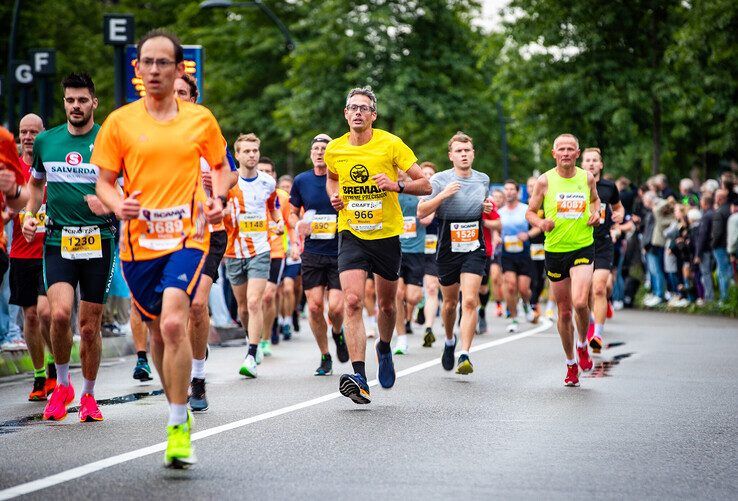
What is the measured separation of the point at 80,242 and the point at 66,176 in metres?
0.46

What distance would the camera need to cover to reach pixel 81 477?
23.0 ft

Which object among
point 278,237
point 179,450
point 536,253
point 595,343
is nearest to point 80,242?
point 179,450

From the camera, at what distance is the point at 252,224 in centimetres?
1427

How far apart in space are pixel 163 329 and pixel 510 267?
15.5 m

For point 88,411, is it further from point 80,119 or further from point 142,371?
point 142,371

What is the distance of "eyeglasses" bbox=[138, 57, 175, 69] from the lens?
737 cm

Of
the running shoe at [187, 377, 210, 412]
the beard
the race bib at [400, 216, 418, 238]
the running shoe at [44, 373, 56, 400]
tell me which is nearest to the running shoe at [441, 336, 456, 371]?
the running shoe at [187, 377, 210, 412]

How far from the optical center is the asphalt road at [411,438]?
22.4ft

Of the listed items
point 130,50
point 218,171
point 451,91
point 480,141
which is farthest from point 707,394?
point 480,141

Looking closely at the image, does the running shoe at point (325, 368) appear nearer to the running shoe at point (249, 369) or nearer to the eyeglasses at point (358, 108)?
the running shoe at point (249, 369)

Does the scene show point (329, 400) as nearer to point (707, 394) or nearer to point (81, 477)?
point (707, 394)

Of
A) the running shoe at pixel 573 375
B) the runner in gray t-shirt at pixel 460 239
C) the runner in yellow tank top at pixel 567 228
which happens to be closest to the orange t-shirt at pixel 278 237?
the runner in gray t-shirt at pixel 460 239

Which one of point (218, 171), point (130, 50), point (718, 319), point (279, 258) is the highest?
point (130, 50)

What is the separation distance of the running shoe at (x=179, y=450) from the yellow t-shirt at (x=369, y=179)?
3.73m
